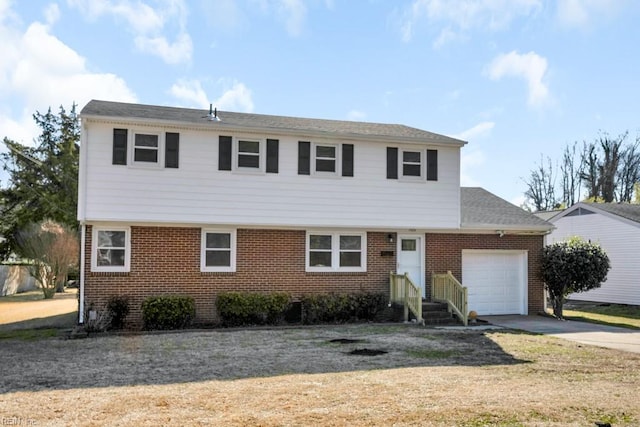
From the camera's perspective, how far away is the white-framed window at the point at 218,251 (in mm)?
15438

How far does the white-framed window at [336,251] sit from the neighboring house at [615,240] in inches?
381

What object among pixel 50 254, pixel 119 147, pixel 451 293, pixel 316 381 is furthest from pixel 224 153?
pixel 50 254

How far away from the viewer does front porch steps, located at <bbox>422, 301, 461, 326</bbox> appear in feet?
50.9

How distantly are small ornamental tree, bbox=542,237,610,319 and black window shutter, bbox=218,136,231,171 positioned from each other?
10417 millimetres

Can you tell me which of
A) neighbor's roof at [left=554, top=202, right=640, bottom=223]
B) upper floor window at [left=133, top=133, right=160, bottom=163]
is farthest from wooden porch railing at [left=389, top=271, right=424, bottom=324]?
neighbor's roof at [left=554, top=202, right=640, bottom=223]

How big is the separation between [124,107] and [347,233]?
24.6 ft

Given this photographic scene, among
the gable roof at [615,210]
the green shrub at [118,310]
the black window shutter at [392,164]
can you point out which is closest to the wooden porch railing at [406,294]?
the black window shutter at [392,164]

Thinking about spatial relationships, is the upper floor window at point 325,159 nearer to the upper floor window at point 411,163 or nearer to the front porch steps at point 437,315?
the upper floor window at point 411,163

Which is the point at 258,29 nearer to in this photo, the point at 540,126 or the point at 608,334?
the point at 608,334

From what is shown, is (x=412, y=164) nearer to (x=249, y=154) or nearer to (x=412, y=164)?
(x=412, y=164)

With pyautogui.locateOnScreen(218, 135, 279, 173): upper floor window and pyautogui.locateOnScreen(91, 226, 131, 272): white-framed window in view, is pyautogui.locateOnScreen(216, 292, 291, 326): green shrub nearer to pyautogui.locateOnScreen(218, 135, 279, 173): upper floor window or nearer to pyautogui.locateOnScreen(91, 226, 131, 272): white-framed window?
pyautogui.locateOnScreen(91, 226, 131, 272): white-framed window

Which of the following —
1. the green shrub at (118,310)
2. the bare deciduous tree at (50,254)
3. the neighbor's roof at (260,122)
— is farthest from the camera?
the bare deciduous tree at (50,254)

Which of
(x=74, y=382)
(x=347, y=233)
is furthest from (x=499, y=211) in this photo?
(x=74, y=382)

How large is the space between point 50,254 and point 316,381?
2384 cm
